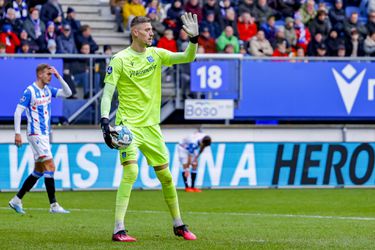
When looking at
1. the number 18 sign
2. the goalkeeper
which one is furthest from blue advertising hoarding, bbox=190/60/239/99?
the goalkeeper

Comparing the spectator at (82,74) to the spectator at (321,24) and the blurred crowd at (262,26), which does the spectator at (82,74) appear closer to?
the blurred crowd at (262,26)

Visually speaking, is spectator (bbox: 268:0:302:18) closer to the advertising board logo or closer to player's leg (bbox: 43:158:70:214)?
the advertising board logo

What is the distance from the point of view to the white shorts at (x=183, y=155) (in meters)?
23.9

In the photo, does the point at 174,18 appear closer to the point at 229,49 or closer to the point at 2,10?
the point at 229,49

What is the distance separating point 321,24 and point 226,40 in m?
3.52

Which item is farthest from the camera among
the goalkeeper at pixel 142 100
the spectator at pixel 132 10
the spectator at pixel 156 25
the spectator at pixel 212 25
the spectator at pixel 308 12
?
the spectator at pixel 308 12

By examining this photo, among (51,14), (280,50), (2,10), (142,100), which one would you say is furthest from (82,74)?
(142,100)

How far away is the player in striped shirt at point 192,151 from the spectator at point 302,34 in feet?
18.9

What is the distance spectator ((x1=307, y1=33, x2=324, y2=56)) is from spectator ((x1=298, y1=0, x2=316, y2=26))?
149 centimetres

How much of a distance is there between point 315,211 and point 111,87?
22.4 feet

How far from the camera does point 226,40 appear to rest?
26969 millimetres

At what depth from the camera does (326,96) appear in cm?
2648

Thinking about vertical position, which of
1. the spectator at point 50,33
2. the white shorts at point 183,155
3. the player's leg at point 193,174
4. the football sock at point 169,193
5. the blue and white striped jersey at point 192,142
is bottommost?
the player's leg at point 193,174

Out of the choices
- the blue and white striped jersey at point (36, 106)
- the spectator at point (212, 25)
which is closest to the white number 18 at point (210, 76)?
the spectator at point (212, 25)
